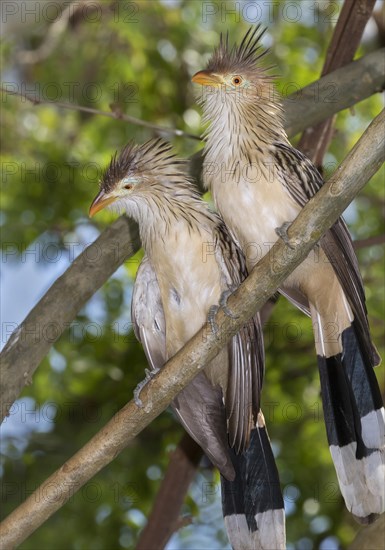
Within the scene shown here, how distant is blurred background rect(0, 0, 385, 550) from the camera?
5.24m

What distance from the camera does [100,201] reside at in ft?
13.1

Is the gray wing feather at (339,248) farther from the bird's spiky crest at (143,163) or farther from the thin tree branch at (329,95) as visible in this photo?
the thin tree branch at (329,95)

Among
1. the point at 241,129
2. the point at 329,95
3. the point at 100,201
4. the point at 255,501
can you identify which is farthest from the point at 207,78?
the point at 255,501

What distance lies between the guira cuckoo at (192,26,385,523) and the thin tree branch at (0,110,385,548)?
55 cm

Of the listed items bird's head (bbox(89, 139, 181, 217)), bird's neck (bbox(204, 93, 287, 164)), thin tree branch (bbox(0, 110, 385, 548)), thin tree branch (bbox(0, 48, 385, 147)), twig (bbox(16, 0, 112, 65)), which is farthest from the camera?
twig (bbox(16, 0, 112, 65))

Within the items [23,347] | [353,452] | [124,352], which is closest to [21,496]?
[124,352]

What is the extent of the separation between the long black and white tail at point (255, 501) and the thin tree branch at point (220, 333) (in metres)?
0.68

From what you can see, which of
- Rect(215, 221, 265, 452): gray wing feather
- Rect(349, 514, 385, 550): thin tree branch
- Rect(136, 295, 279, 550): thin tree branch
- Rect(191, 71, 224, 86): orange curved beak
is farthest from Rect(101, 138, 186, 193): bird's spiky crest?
Rect(349, 514, 385, 550): thin tree branch

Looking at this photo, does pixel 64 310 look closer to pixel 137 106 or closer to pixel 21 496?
pixel 21 496

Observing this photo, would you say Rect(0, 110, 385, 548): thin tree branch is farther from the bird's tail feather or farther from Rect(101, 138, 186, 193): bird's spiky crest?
Rect(101, 138, 186, 193): bird's spiky crest

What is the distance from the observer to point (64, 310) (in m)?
3.90

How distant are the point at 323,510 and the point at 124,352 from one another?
1.69 meters

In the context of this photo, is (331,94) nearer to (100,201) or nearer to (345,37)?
(345,37)

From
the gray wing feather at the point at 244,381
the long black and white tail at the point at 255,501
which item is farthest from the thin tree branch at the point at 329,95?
the long black and white tail at the point at 255,501
